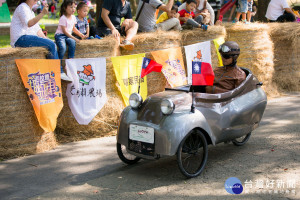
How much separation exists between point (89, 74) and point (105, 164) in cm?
181

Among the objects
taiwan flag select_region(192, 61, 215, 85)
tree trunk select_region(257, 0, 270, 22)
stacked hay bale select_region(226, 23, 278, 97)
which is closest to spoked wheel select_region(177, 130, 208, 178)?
taiwan flag select_region(192, 61, 215, 85)

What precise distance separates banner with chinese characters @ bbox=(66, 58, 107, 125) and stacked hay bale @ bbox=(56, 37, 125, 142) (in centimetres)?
10


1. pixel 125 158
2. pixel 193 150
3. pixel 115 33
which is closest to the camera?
pixel 193 150

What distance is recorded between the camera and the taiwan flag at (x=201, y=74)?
17.5 ft

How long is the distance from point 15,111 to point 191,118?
275 centimetres

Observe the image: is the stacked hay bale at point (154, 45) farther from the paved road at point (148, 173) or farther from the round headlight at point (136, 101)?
the round headlight at point (136, 101)

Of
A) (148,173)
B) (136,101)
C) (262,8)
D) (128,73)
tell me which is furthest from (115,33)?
(262,8)

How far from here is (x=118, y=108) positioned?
7363mm

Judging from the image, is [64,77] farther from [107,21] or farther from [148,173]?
[148,173]

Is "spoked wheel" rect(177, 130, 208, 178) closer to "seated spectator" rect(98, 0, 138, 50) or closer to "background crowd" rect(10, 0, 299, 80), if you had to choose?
"background crowd" rect(10, 0, 299, 80)

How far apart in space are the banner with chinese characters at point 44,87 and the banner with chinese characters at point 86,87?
30 cm

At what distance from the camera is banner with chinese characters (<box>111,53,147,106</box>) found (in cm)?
730

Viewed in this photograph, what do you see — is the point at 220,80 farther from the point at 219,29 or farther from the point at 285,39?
the point at 285,39

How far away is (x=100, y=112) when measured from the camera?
7.12 m
